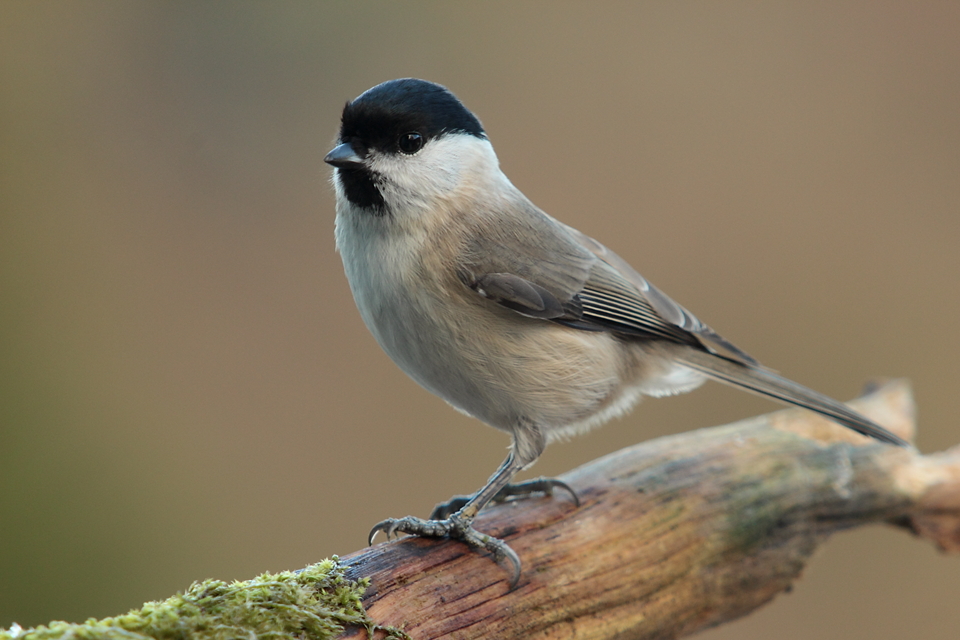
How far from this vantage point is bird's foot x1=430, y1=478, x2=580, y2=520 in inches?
74.9

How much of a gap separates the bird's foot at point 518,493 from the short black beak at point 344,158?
2.70ft

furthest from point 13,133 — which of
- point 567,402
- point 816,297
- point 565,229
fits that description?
point 816,297

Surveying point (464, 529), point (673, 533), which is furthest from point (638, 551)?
point (464, 529)

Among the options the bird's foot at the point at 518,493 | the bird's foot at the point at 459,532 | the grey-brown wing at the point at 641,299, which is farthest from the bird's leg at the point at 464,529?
the grey-brown wing at the point at 641,299

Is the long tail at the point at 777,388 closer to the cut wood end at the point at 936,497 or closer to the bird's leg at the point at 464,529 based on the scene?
the cut wood end at the point at 936,497

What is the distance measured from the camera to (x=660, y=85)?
3.70 m

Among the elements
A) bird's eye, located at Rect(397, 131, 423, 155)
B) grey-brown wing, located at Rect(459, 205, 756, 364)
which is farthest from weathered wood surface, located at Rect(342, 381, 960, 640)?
bird's eye, located at Rect(397, 131, 423, 155)

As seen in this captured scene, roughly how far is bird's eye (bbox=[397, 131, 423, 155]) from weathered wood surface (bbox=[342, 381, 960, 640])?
0.85 metres

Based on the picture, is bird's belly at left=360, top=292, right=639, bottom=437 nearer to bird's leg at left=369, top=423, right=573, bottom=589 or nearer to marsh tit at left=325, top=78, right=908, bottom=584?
marsh tit at left=325, top=78, right=908, bottom=584

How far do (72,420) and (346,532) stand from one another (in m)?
1.17

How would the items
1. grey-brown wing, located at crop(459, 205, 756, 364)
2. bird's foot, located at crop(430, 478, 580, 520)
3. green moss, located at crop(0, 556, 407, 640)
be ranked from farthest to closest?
1. bird's foot, located at crop(430, 478, 580, 520)
2. grey-brown wing, located at crop(459, 205, 756, 364)
3. green moss, located at crop(0, 556, 407, 640)

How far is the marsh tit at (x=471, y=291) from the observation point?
1.72 meters

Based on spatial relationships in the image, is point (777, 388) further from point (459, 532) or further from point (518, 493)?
point (459, 532)

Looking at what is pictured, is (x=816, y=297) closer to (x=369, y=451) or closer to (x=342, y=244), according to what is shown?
(x=369, y=451)
